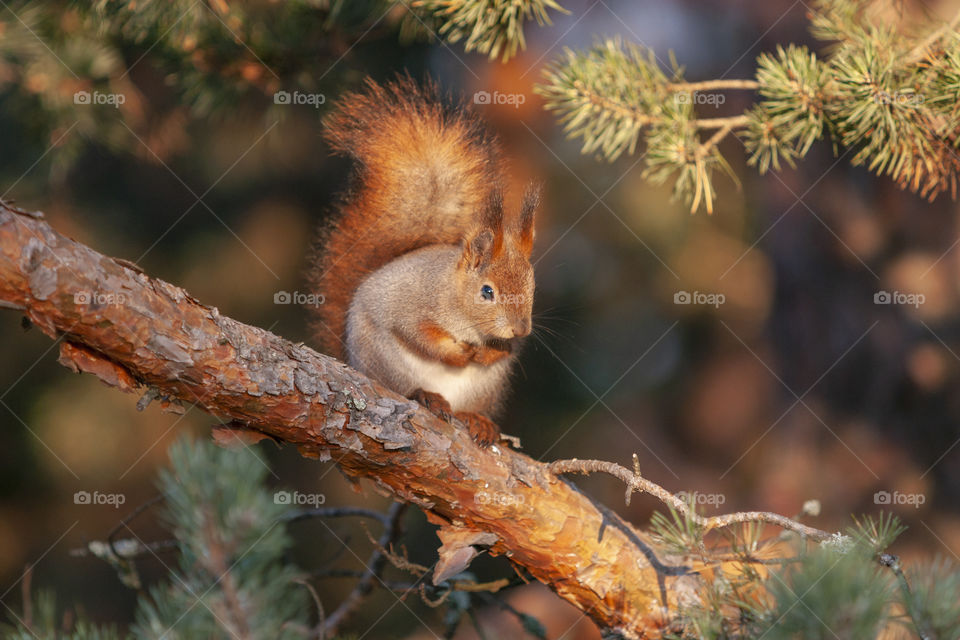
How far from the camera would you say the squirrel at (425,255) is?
1844 mm

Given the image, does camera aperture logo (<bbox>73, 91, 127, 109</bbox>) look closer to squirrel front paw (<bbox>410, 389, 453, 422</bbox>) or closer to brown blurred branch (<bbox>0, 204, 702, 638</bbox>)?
squirrel front paw (<bbox>410, 389, 453, 422</bbox>)

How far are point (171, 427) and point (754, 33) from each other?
8.43 feet

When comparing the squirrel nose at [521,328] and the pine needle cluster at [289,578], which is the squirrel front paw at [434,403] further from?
the pine needle cluster at [289,578]

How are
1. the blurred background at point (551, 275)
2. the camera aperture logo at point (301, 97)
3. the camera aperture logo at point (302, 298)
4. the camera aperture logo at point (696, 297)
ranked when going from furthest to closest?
the camera aperture logo at point (696, 297) → the blurred background at point (551, 275) → the camera aperture logo at point (301, 97) → the camera aperture logo at point (302, 298)

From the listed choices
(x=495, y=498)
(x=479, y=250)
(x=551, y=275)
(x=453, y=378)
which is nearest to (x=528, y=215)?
(x=479, y=250)

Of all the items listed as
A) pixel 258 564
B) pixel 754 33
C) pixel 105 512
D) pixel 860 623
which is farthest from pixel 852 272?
pixel 105 512

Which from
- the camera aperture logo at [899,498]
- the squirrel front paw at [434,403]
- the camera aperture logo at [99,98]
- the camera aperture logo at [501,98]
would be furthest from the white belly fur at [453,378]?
the camera aperture logo at [99,98]

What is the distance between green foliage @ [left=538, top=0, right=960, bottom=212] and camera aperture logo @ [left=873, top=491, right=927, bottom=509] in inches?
42.6

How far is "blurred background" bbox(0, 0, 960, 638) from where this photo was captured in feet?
7.92

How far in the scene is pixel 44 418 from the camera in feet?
10.2

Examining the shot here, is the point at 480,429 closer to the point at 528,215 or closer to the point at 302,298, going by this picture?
the point at 528,215

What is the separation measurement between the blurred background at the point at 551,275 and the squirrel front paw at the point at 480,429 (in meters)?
0.59

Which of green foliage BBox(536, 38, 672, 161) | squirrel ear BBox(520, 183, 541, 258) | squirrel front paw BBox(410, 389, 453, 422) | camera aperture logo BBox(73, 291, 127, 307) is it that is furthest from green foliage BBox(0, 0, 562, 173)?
camera aperture logo BBox(73, 291, 127, 307)

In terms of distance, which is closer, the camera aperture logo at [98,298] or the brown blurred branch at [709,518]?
the camera aperture logo at [98,298]
